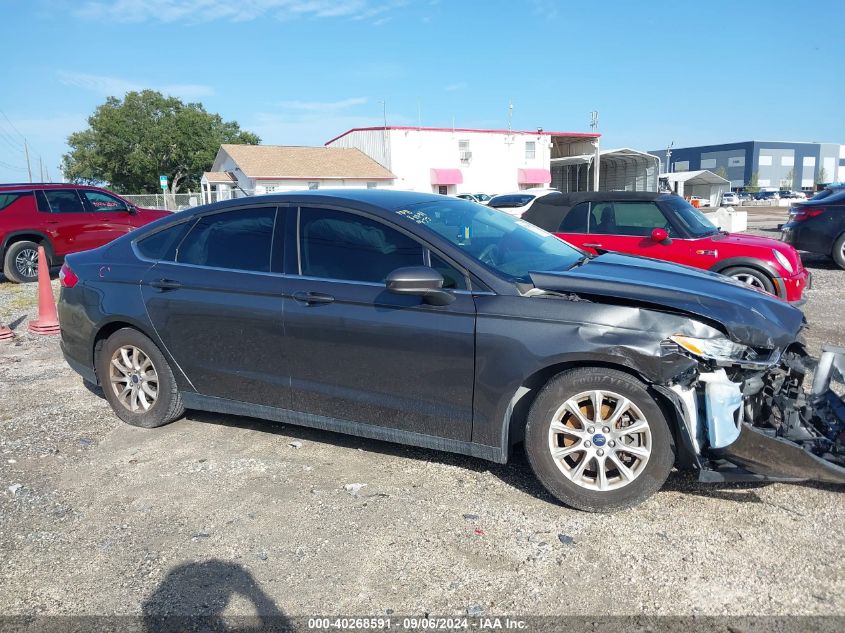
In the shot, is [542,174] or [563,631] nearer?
[563,631]

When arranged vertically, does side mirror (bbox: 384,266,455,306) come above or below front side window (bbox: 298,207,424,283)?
below

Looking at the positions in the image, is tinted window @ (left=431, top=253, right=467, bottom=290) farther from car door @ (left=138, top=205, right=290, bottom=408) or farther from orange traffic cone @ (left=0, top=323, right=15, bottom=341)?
orange traffic cone @ (left=0, top=323, right=15, bottom=341)

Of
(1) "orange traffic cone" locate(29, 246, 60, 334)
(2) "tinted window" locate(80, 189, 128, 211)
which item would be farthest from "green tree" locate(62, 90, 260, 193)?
(1) "orange traffic cone" locate(29, 246, 60, 334)

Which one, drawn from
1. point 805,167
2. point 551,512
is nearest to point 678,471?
point 551,512

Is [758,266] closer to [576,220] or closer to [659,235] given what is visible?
[659,235]

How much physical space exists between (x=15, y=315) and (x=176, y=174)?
52.2 m

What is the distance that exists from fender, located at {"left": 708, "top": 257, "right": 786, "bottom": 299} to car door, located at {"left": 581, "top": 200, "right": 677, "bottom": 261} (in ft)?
1.82

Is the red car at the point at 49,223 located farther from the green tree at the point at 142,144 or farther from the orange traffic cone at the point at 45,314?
the green tree at the point at 142,144

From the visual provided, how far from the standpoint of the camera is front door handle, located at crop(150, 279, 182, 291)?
4352 mm

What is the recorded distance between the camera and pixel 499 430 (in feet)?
11.4

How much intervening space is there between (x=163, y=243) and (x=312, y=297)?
1.46 m

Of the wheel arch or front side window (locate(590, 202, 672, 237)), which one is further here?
front side window (locate(590, 202, 672, 237))

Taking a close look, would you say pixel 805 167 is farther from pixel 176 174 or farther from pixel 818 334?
pixel 818 334

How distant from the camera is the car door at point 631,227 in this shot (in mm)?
7902
